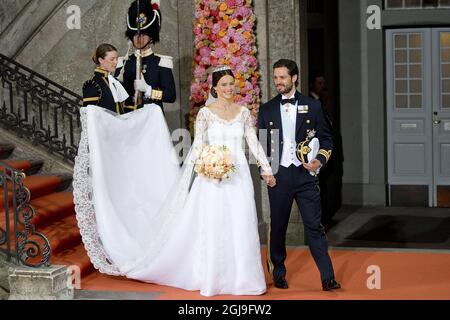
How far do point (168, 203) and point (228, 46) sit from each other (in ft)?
8.55

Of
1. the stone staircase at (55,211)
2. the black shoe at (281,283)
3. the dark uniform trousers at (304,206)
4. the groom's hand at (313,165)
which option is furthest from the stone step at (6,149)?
the groom's hand at (313,165)

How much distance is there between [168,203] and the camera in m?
8.09

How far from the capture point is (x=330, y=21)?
41.6ft

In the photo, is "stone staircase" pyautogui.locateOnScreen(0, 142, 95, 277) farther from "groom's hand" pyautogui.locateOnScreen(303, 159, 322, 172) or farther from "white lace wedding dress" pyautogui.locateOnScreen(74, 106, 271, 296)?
"groom's hand" pyautogui.locateOnScreen(303, 159, 322, 172)

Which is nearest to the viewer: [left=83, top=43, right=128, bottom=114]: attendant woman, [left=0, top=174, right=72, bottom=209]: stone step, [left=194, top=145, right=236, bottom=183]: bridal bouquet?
[left=194, top=145, right=236, bottom=183]: bridal bouquet

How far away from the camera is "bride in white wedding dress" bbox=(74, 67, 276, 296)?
25.0ft

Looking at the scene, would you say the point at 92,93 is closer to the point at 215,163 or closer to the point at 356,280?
the point at 215,163

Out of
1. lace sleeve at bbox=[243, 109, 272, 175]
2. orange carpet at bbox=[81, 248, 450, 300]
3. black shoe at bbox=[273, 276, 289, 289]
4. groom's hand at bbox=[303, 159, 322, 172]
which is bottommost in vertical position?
orange carpet at bbox=[81, 248, 450, 300]

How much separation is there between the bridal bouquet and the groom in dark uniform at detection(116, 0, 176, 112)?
1805 mm

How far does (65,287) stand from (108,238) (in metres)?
0.75

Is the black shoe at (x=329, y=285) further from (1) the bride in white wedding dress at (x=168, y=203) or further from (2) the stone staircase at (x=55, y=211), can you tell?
(2) the stone staircase at (x=55, y=211)

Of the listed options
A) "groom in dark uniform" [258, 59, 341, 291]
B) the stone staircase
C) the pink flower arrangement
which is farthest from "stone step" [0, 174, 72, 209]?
"groom in dark uniform" [258, 59, 341, 291]

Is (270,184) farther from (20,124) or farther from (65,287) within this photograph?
(20,124)
